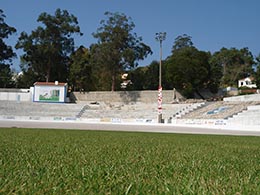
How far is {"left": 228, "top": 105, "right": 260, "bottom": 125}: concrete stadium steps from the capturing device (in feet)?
111

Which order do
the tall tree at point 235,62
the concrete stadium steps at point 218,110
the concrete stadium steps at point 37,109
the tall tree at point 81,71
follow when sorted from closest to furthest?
the concrete stadium steps at point 218,110, the concrete stadium steps at point 37,109, the tall tree at point 81,71, the tall tree at point 235,62

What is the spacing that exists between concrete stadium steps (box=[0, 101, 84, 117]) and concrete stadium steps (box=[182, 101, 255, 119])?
699 inches

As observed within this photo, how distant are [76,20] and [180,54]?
20.1m

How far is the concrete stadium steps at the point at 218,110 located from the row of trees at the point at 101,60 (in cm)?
1148

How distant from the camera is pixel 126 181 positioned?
9.72ft

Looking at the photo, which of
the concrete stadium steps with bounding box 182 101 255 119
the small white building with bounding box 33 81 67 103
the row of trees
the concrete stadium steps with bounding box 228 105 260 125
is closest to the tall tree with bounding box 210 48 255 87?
the row of trees

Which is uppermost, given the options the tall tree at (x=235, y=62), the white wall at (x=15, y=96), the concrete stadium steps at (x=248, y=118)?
the tall tree at (x=235, y=62)

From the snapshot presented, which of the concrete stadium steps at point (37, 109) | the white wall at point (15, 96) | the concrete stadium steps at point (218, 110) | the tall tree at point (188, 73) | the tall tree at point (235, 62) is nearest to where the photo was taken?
the concrete stadium steps at point (218, 110)

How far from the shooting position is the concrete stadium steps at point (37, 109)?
→ 165 ft

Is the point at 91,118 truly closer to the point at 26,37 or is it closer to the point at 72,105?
the point at 72,105

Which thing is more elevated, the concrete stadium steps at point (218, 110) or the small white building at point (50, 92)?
the small white building at point (50, 92)

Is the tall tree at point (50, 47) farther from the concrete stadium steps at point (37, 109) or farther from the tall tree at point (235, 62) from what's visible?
the tall tree at point (235, 62)

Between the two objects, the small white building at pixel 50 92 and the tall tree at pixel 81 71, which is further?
the tall tree at pixel 81 71

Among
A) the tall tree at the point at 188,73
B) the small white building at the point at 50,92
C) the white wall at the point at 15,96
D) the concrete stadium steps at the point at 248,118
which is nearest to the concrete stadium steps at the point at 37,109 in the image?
the small white building at the point at 50,92
